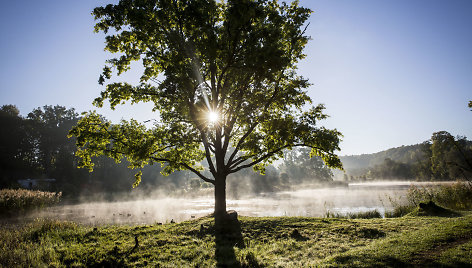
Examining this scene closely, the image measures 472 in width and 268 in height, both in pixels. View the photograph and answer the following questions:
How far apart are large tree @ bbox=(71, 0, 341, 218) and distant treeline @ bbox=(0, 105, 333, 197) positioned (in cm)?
3887

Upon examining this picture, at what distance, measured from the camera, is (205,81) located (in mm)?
14445

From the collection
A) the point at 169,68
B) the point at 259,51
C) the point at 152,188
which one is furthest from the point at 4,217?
the point at 152,188

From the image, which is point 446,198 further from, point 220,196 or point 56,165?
point 56,165

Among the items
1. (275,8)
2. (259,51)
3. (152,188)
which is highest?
(275,8)

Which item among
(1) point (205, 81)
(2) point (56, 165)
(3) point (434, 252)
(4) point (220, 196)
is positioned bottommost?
(3) point (434, 252)

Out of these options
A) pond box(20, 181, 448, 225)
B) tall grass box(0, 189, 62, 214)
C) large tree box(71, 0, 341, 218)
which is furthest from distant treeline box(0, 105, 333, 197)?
large tree box(71, 0, 341, 218)

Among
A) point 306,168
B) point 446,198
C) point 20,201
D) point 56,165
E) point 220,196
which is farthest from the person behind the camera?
point 306,168

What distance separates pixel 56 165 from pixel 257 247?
6845cm

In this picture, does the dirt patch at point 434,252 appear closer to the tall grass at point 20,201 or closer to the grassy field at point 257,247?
the grassy field at point 257,247

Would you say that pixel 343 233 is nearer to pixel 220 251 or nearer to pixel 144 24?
pixel 220 251

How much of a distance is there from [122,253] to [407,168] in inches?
4353

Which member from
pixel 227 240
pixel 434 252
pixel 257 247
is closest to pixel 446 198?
pixel 434 252

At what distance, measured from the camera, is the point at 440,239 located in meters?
6.85

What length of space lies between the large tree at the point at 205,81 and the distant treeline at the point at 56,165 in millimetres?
38873
